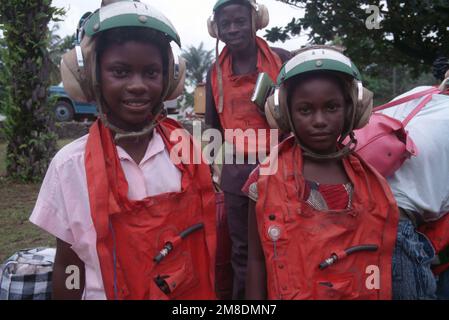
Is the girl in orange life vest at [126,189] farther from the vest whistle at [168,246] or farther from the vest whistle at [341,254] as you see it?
the vest whistle at [341,254]

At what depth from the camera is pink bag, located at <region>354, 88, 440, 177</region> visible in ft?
6.70

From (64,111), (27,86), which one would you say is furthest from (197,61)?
(27,86)

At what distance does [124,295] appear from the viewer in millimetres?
1687

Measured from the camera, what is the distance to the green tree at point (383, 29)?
5.40 meters

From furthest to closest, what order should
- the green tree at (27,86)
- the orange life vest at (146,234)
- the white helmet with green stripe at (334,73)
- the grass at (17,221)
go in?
the green tree at (27,86), the grass at (17,221), the white helmet with green stripe at (334,73), the orange life vest at (146,234)

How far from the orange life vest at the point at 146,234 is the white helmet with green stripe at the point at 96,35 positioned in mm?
147

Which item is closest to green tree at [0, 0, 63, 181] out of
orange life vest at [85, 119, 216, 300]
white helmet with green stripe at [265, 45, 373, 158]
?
orange life vest at [85, 119, 216, 300]

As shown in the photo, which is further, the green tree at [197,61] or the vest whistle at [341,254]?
the green tree at [197,61]

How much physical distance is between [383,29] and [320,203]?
15.8 ft

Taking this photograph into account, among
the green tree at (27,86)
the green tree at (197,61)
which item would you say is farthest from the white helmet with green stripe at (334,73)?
the green tree at (197,61)

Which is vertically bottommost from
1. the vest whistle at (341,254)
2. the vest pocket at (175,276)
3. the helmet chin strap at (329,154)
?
the vest pocket at (175,276)

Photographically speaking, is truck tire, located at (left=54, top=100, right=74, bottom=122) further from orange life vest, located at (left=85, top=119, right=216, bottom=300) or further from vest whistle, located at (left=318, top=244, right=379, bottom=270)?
vest whistle, located at (left=318, top=244, right=379, bottom=270)
